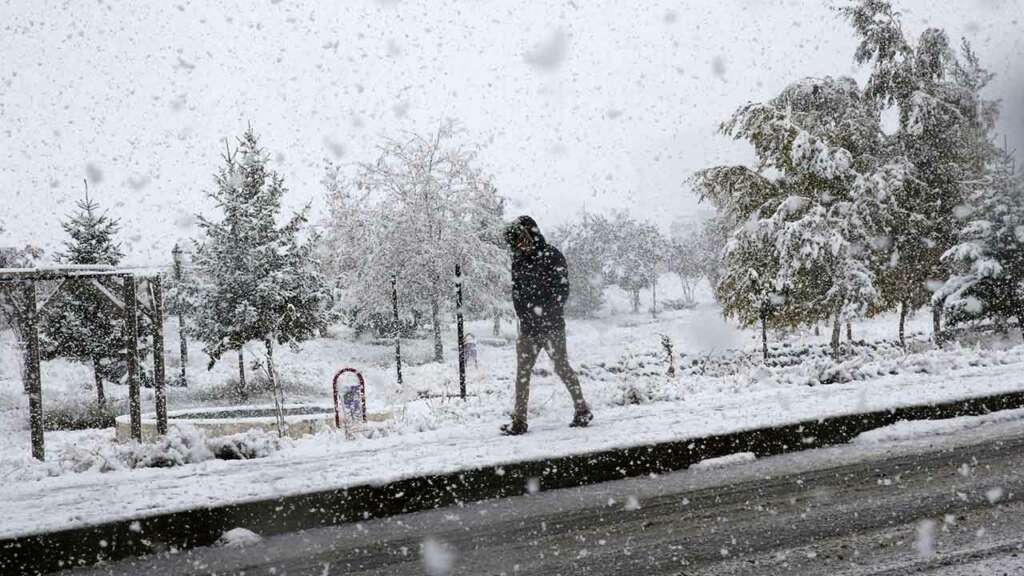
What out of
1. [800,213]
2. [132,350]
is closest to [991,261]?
[800,213]

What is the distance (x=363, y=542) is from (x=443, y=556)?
58cm

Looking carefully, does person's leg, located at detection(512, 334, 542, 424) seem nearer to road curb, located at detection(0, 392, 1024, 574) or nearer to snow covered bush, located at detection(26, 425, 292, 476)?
road curb, located at detection(0, 392, 1024, 574)

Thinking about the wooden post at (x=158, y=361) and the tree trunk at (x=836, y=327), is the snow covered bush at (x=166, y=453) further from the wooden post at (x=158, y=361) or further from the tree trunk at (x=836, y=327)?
the tree trunk at (x=836, y=327)

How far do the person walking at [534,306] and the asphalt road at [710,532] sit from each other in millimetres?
1495

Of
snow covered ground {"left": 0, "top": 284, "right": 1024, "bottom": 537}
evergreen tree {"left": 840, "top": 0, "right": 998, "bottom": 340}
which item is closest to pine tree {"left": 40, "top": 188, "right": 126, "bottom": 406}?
snow covered ground {"left": 0, "top": 284, "right": 1024, "bottom": 537}

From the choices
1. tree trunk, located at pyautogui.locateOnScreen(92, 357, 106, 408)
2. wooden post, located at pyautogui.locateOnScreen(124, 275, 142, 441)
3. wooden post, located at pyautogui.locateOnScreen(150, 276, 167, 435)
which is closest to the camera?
wooden post, located at pyautogui.locateOnScreen(124, 275, 142, 441)

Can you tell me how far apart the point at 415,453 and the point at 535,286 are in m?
1.81

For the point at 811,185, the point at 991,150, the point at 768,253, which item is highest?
the point at 991,150

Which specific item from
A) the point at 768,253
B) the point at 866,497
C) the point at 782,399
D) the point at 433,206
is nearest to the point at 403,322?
the point at 433,206

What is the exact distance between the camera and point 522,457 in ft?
15.8

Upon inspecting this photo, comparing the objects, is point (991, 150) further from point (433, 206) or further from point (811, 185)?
point (433, 206)

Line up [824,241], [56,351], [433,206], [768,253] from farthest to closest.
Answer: [433,206] → [56,351] → [768,253] → [824,241]

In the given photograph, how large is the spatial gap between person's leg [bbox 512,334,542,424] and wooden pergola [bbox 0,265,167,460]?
5.81 metres

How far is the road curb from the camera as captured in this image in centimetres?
367
